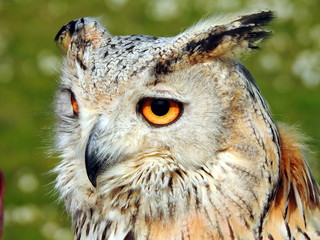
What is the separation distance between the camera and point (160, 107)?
2186mm

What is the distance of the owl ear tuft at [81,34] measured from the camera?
2.40m

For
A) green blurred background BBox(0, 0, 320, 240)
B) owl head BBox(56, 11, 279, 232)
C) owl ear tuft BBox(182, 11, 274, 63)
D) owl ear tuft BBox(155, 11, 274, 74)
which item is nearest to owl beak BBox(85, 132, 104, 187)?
owl head BBox(56, 11, 279, 232)

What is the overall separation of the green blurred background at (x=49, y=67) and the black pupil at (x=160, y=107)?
105 inches

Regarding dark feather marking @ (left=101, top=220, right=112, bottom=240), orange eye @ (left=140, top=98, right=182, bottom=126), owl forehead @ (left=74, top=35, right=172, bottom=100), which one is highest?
owl forehead @ (left=74, top=35, right=172, bottom=100)

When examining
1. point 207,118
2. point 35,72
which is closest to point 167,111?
point 207,118

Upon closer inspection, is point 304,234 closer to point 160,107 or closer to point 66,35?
point 160,107

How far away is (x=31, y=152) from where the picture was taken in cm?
Result: 583

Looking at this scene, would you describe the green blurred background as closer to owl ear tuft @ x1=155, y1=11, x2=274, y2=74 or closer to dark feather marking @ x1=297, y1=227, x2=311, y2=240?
dark feather marking @ x1=297, y1=227, x2=311, y2=240

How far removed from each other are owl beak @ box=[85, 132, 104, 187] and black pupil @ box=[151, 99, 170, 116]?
233mm

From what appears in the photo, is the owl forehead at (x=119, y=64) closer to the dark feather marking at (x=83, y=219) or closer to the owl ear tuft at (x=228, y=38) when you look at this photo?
the owl ear tuft at (x=228, y=38)

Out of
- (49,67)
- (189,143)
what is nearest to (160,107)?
(189,143)

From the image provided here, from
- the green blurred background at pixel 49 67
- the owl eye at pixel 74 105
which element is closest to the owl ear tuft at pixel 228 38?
the owl eye at pixel 74 105

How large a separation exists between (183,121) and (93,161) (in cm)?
35

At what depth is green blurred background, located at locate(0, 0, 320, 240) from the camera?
525cm
